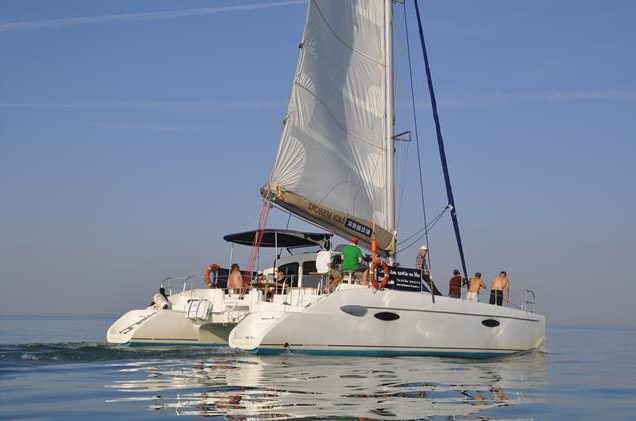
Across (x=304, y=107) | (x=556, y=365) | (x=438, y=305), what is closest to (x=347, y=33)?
(x=304, y=107)

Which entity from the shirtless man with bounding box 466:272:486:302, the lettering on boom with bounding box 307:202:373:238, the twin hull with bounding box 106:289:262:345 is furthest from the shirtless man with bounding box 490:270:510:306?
the twin hull with bounding box 106:289:262:345

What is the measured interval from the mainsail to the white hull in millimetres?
3616

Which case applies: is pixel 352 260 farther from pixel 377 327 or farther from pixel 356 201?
pixel 356 201

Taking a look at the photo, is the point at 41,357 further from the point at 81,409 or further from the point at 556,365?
the point at 556,365

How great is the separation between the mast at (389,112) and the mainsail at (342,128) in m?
0.03

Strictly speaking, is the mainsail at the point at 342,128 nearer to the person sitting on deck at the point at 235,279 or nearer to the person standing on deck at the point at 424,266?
the person standing on deck at the point at 424,266

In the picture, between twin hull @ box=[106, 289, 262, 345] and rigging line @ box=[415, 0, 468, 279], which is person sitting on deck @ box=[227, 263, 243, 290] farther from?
rigging line @ box=[415, 0, 468, 279]

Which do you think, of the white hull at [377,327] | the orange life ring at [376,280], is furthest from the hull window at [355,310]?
the orange life ring at [376,280]

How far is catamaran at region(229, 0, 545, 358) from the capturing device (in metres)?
18.2

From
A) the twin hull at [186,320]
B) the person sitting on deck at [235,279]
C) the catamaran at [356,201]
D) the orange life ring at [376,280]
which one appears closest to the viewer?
the catamaran at [356,201]

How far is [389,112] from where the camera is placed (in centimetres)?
2372

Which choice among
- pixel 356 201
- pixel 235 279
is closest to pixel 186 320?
pixel 235 279

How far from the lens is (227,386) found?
39.2 feet

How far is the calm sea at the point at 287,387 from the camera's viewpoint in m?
9.64
